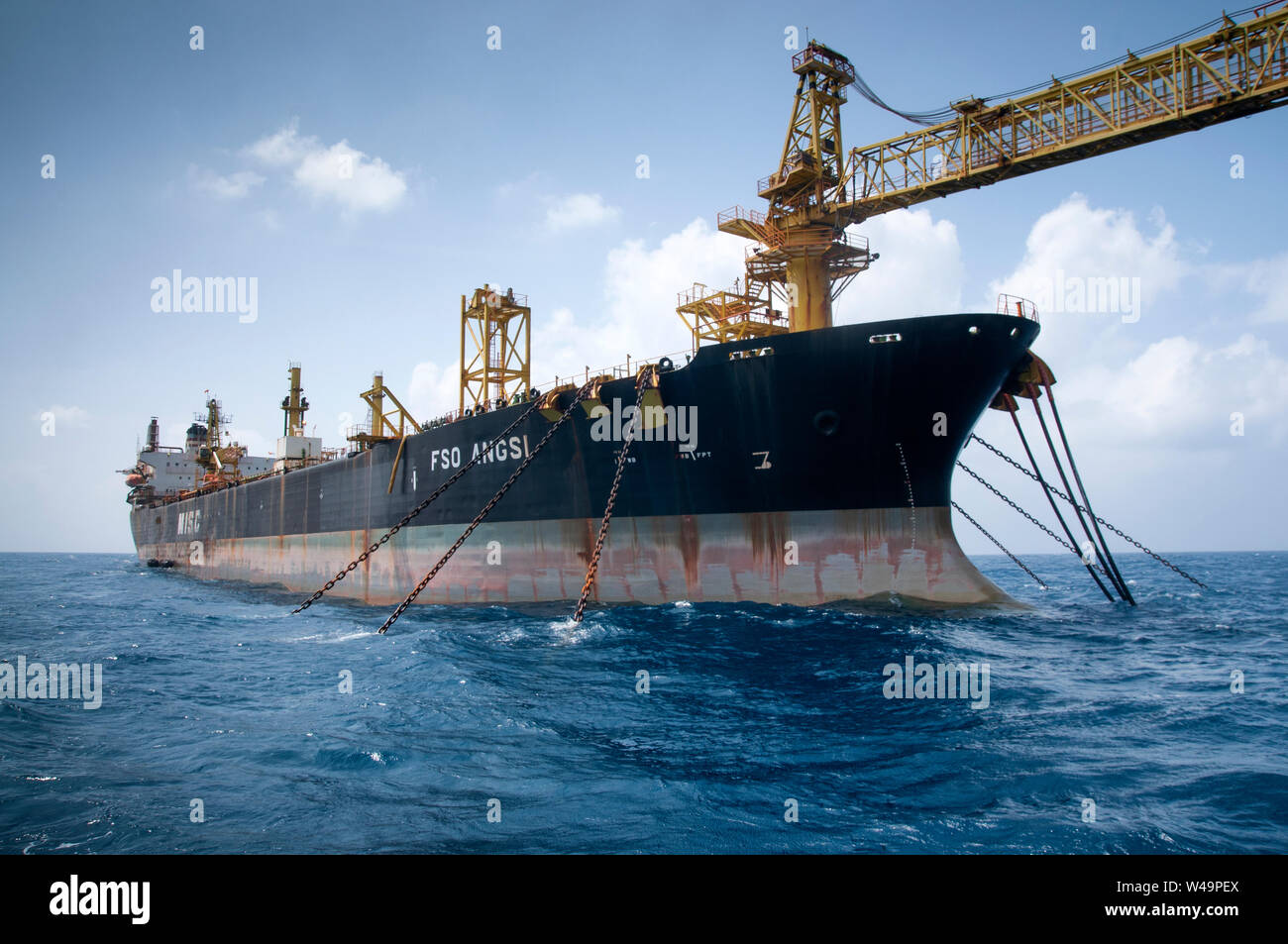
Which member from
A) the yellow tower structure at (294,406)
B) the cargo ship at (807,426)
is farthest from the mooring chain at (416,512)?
the yellow tower structure at (294,406)

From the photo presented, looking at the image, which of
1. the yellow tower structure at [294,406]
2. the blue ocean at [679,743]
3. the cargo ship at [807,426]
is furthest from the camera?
the yellow tower structure at [294,406]

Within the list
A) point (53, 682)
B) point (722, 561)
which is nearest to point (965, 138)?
point (722, 561)

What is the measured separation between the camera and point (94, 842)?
19.6 ft

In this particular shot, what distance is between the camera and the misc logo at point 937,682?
10.1 metres

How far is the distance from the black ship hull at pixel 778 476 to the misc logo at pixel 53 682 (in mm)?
10778

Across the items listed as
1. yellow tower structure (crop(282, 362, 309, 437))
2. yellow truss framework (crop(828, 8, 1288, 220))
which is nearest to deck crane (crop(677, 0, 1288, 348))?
yellow truss framework (crop(828, 8, 1288, 220))

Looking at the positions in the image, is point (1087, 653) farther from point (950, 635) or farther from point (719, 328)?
point (719, 328)

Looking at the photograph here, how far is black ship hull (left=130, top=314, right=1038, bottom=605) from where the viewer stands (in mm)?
16391

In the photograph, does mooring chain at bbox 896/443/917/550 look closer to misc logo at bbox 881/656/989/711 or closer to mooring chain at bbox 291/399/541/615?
misc logo at bbox 881/656/989/711
